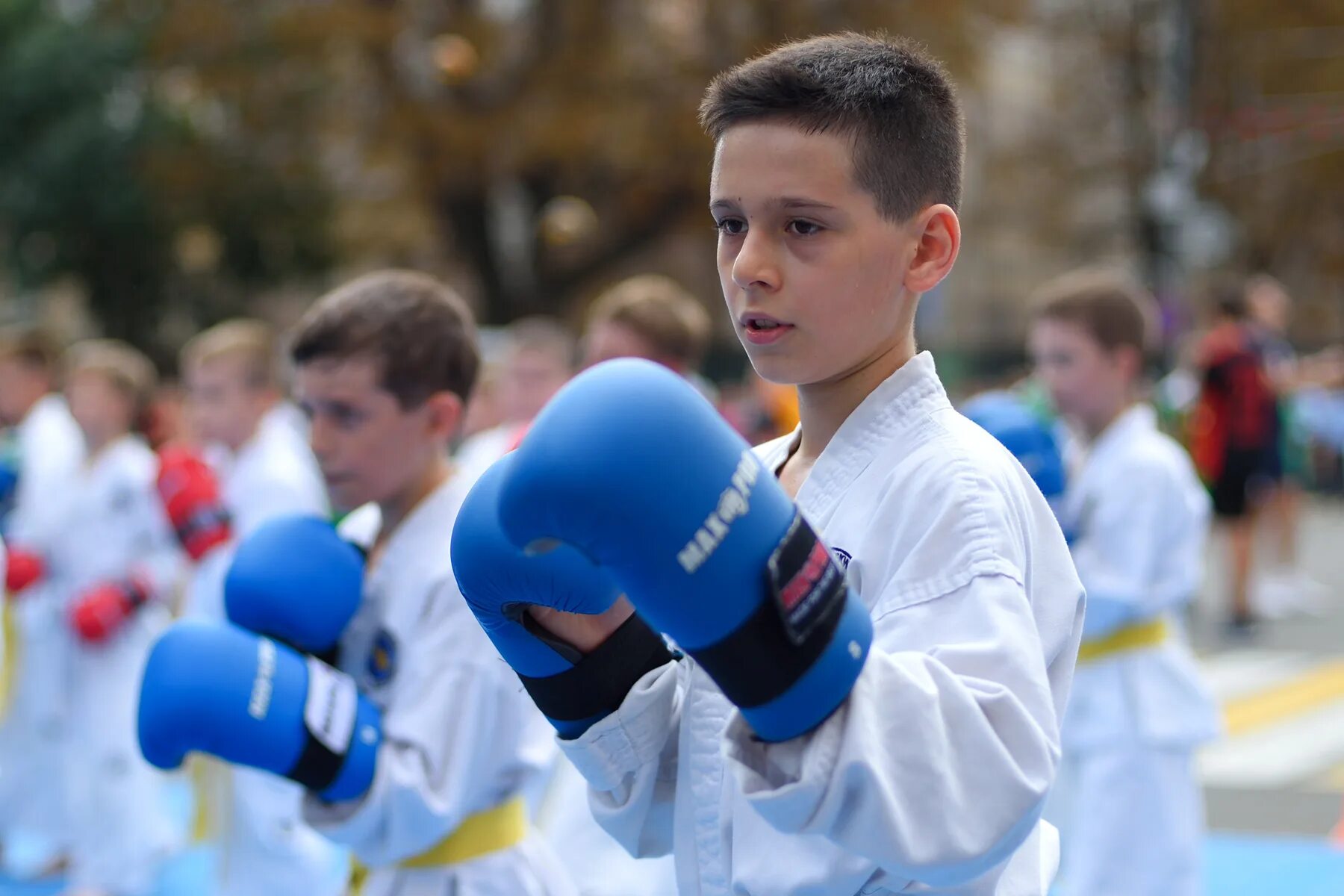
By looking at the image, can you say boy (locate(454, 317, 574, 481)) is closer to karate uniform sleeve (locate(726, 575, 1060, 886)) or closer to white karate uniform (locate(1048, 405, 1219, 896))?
white karate uniform (locate(1048, 405, 1219, 896))

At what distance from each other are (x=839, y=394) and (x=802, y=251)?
0.27 m

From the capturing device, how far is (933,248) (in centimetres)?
182

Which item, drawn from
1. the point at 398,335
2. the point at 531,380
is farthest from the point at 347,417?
the point at 531,380

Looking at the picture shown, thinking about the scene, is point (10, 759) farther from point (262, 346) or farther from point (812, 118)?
point (812, 118)

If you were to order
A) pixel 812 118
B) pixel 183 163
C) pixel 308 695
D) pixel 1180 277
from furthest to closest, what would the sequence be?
pixel 183 163
pixel 1180 277
pixel 308 695
pixel 812 118

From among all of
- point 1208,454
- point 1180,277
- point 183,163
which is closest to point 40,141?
point 183,163

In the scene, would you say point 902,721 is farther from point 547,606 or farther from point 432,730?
point 432,730

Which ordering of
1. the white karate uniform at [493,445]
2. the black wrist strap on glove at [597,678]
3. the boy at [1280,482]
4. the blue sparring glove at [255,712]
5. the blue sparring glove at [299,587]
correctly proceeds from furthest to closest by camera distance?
the boy at [1280,482], the white karate uniform at [493,445], the blue sparring glove at [299,587], the blue sparring glove at [255,712], the black wrist strap on glove at [597,678]

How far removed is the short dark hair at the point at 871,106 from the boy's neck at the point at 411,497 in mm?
1403

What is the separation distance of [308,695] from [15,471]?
4.87 metres

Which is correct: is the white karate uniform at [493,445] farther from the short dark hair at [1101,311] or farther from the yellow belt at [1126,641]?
the yellow belt at [1126,641]

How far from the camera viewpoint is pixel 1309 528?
62.8 feet

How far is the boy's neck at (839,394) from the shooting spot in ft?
6.23

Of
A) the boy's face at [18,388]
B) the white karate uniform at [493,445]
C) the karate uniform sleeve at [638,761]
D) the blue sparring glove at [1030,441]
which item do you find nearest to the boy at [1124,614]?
the blue sparring glove at [1030,441]
